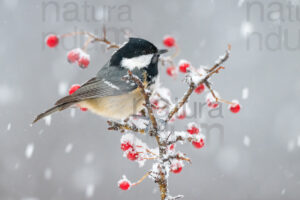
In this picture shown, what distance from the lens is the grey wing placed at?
94.2 inches

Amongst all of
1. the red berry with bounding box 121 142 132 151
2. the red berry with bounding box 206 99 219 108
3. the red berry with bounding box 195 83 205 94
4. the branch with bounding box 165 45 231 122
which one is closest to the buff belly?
the red berry with bounding box 195 83 205 94

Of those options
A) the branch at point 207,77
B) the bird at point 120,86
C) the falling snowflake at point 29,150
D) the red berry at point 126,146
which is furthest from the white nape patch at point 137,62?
the falling snowflake at point 29,150

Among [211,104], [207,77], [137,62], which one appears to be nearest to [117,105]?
[137,62]

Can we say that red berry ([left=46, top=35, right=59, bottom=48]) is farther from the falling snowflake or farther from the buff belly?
the falling snowflake

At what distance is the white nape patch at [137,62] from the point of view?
2.25m

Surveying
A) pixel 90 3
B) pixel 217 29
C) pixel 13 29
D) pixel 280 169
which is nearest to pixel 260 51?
pixel 217 29

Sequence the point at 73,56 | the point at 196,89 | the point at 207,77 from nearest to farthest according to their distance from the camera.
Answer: the point at 207,77
the point at 196,89
the point at 73,56

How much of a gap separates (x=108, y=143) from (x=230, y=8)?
2.95 meters

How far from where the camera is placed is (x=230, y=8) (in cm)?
594

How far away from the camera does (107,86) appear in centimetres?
248

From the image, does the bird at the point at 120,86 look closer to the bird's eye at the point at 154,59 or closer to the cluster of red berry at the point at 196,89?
the bird's eye at the point at 154,59

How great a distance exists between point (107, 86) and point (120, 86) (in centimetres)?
10

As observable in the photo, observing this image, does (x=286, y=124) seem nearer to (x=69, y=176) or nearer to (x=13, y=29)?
(x=69, y=176)

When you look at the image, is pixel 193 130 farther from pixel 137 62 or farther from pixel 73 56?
pixel 73 56
